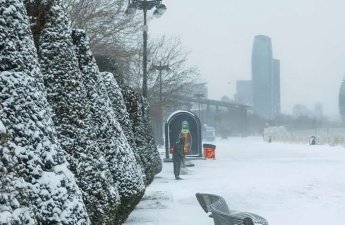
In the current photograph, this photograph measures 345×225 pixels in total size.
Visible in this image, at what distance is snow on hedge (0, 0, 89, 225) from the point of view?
3.08 metres

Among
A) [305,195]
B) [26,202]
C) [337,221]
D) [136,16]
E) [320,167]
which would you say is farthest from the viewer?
[136,16]

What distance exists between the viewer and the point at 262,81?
188 m

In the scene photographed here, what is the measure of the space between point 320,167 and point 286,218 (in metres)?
13.0

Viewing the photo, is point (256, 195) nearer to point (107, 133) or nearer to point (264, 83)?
point (107, 133)

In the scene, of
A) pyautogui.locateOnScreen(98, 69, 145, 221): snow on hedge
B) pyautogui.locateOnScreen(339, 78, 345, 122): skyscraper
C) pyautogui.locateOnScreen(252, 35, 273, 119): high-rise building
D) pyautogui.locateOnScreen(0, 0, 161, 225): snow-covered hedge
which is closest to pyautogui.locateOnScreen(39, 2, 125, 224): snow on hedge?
pyautogui.locateOnScreen(0, 0, 161, 225): snow-covered hedge

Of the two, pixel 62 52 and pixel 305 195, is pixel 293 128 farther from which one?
pixel 62 52

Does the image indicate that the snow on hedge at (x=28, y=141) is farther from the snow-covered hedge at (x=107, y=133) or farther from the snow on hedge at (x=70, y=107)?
the snow-covered hedge at (x=107, y=133)

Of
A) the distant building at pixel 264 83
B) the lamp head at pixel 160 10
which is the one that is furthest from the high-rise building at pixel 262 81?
the lamp head at pixel 160 10

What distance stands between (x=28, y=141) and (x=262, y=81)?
7376 inches

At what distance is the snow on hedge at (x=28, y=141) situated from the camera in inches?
121

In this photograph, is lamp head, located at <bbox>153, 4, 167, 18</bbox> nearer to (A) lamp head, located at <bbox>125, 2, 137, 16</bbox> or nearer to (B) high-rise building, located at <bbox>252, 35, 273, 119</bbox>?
(A) lamp head, located at <bbox>125, 2, 137, 16</bbox>

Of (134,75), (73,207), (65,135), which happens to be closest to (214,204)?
(65,135)

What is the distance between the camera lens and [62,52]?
5418 millimetres

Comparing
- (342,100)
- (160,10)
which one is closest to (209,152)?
(160,10)
